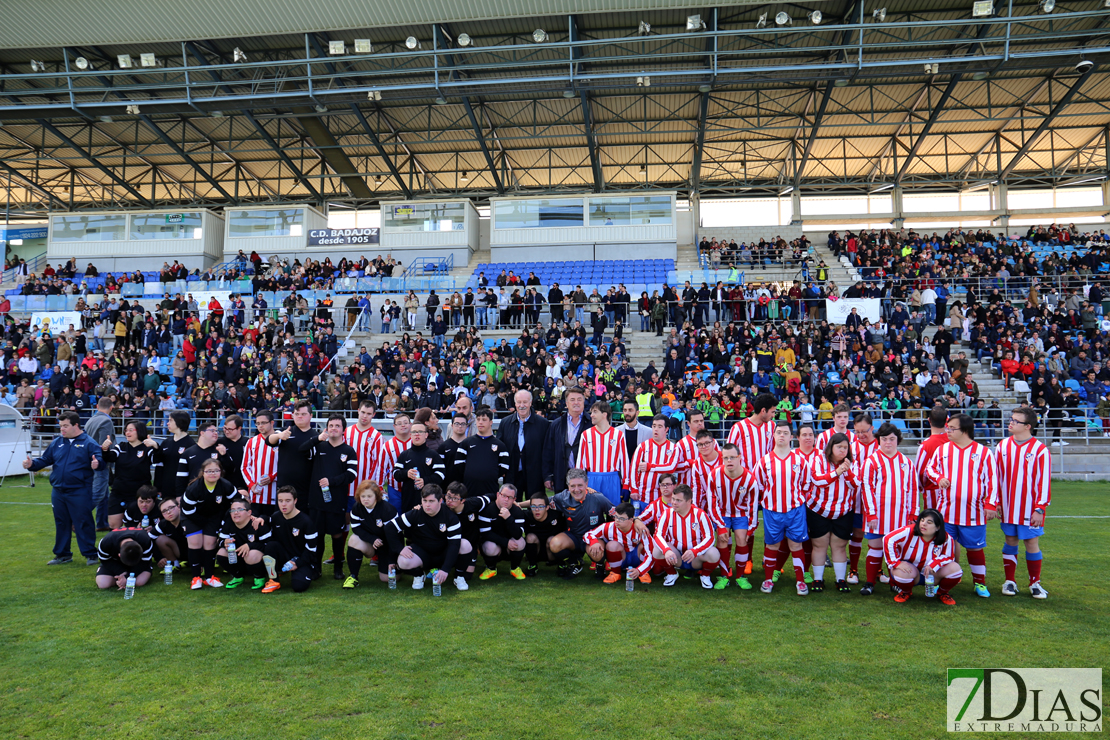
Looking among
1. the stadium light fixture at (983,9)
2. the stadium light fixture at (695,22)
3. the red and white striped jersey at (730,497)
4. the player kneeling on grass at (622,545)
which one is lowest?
the player kneeling on grass at (622,545)

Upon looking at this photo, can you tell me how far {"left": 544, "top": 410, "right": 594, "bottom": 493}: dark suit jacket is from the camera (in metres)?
7.99

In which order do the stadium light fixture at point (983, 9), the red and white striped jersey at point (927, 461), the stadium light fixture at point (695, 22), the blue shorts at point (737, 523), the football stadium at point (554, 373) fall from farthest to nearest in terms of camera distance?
the stadium light fixture at point (695, 22) → the stadium light fixture at point (983, 9) → the blue shorts at point (737, 523) → the red and white striped jersey at point (927, 461) → the football stadium at point (554, 373)

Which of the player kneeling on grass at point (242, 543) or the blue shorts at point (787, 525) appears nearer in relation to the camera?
the blue shorts at point (787, 525)

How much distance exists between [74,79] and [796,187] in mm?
30965

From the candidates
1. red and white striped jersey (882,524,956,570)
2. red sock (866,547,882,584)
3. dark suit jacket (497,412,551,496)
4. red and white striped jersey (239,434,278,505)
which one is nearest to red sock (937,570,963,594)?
red and white striped jersey (882,524,956,570)

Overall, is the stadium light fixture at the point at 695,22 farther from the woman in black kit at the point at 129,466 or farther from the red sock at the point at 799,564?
the woman in black kit at the point at 129,466

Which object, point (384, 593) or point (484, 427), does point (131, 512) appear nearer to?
point (384, 593)

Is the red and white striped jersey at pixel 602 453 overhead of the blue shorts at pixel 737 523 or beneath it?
overhead

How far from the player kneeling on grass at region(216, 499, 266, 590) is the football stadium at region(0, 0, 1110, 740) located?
37mm

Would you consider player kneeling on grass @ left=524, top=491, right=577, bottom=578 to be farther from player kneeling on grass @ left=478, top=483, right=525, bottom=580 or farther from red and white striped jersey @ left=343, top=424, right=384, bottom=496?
red and white striped jersey @ left=343, top=424, right=384, bottom=496

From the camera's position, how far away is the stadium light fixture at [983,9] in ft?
69.9

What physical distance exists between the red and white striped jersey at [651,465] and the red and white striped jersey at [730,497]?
45 centimetres

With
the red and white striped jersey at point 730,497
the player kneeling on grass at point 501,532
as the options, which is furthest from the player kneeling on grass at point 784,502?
the player kneeling on grass at point 501,532

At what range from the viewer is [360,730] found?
406 centimetres
